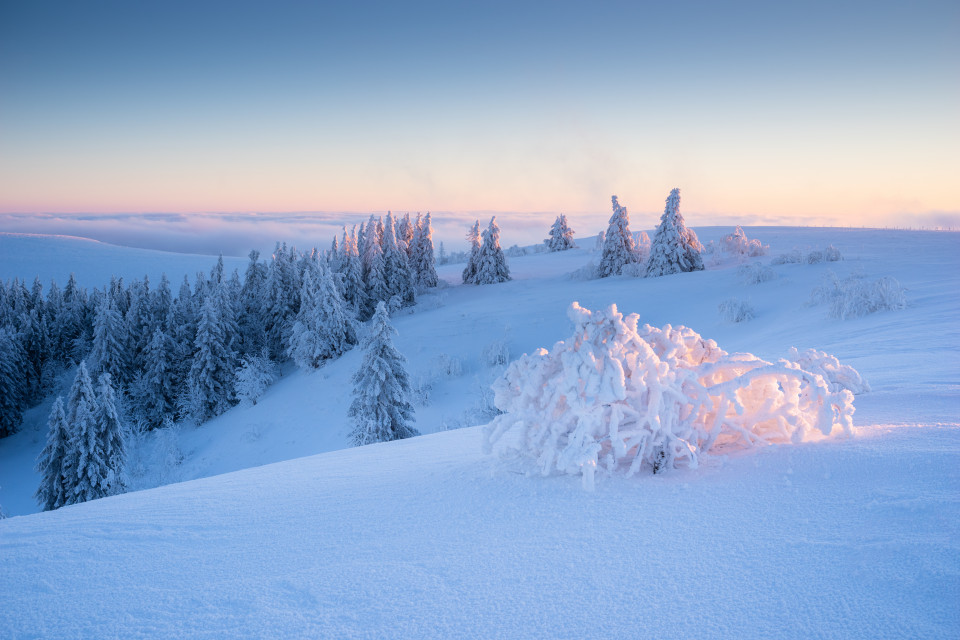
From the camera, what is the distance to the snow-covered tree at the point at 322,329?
119ft

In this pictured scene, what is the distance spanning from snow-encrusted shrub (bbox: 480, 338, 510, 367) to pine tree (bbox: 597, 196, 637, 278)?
1496 cm

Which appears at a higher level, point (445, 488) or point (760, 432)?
point (760, 432)

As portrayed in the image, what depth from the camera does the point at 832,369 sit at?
14.7 ft

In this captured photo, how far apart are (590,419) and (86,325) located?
56.9 metres

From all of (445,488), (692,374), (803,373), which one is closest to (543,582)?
(445,488)

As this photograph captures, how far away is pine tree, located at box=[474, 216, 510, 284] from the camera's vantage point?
4666 cm

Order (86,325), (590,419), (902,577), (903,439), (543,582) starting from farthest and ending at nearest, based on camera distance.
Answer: (86,325)
(590,419)
(903,439)
(543,582)
(902,577)

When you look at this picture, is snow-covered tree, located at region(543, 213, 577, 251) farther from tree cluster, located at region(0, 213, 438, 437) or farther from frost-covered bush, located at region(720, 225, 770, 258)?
frost-covered bush, located at region(720, 225, 770, 258)

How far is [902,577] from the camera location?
1.81m

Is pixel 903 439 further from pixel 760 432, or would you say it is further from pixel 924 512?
pixel 924 512

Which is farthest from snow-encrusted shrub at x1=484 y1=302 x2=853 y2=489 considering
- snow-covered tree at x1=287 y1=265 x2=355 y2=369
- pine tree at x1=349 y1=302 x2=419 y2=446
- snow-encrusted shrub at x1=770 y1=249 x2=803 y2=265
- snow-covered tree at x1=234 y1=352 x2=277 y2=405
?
snow-covered tree at x1=234 y1=352 x2=277 y2=405

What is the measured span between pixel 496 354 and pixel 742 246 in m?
21.3

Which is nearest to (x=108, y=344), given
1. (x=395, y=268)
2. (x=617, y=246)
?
(x=395, y=268)

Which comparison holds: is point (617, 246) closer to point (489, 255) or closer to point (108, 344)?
point (489, 255)
